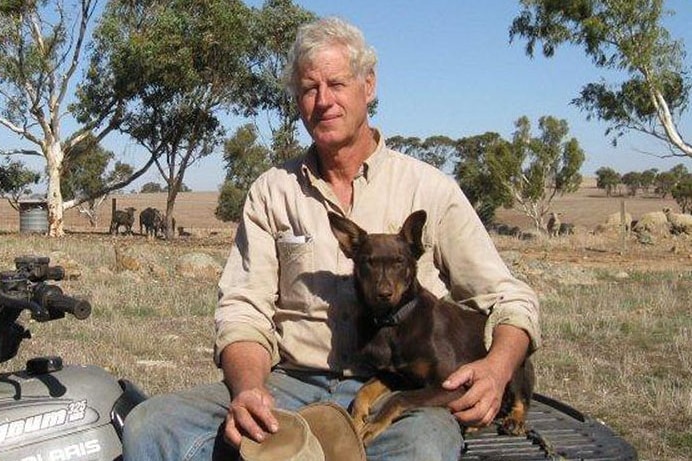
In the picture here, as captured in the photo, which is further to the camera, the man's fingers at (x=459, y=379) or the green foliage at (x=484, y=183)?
the green foliage at (x=484, y=183)

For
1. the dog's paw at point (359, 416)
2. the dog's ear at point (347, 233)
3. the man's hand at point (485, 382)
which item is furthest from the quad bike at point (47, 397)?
the man's hand at point (485, 382)

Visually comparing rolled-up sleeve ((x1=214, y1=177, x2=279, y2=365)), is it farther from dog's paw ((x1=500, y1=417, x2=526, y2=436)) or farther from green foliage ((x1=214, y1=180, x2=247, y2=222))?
green foliage ((x1=214, y1=180, x2=247, y2=222))

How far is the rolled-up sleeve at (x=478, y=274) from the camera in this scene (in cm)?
343

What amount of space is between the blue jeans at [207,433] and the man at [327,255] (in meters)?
0.02

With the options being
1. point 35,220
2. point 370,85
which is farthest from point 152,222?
point 370,85

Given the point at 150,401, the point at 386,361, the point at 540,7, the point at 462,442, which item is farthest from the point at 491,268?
the point at 540,7

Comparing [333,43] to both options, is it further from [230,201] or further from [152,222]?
[230,201]

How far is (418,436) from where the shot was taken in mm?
2811

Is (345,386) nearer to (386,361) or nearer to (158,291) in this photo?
(386,361)

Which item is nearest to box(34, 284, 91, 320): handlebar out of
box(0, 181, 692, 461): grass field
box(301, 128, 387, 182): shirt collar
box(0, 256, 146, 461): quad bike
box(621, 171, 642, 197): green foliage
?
box(0, 256, 146, 461): quad bike

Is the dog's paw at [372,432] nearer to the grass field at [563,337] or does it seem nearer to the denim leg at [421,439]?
the denim leg at [421,439]

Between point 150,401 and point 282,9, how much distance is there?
28301 mm

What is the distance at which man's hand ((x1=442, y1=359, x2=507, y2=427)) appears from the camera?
120 inches

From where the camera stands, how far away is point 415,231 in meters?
3.36
